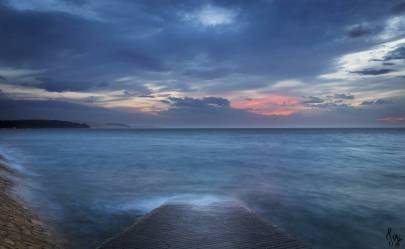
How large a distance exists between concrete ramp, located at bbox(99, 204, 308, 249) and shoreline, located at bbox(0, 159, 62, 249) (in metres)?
2.43

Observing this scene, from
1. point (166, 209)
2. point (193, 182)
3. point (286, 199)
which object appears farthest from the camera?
point (193, 182)

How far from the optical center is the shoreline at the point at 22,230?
10.2 metres

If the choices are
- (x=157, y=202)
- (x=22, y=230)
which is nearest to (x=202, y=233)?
(x=22, y=230)

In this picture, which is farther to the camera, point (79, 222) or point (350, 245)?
point (79, 222)

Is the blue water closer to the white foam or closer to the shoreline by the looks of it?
the white foam

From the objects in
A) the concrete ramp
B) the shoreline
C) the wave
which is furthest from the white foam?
the wave

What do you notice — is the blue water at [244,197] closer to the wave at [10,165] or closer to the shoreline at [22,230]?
the shoreline at [22,230]

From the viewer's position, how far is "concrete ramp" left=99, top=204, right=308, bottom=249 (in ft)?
34.3

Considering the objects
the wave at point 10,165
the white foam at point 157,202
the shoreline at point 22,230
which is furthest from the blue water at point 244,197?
the wave at point 10,165

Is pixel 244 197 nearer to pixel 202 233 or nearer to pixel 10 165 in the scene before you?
pixel 202 233

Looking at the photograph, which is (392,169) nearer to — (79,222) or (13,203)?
(79,222)

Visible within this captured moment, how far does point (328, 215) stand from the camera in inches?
693

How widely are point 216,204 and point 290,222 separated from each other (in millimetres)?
3894

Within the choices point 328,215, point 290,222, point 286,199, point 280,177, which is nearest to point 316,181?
point 280,177
